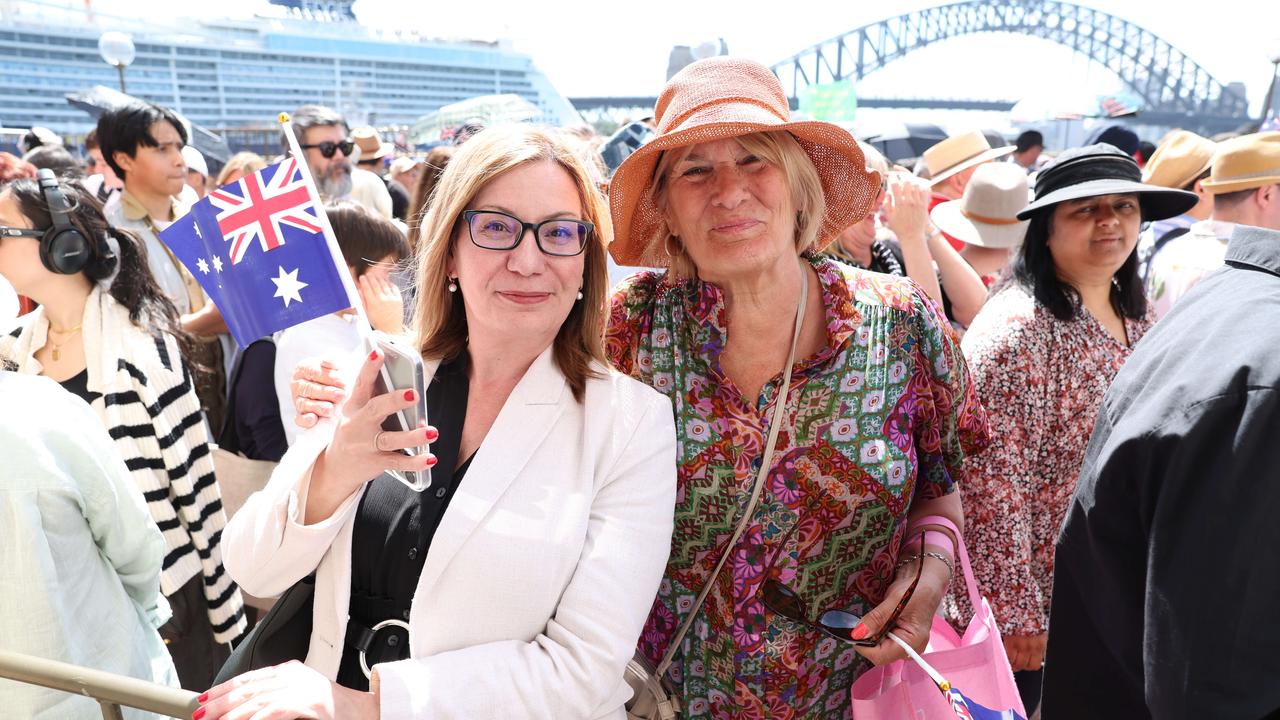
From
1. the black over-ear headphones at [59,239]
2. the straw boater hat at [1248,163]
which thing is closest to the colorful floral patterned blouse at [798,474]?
the black over-ear headphones at [59,239]

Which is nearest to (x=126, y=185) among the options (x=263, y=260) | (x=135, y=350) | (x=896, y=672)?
(x=135, y=350)

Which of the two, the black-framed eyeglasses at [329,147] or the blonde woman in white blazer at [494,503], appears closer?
the blonde woman in white blazer at [494,503]

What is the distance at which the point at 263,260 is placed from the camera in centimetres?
203

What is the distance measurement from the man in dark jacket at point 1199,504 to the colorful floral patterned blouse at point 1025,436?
3.51 ft

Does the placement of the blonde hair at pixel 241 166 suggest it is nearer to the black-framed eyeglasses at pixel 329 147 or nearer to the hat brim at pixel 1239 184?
the black-framed eyeglasses at pixel 329 147

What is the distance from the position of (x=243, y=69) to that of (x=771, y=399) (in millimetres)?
73601

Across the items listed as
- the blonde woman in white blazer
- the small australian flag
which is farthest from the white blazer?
the small australian flag

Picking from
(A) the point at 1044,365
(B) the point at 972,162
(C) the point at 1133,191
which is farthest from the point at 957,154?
(A) the point at 1044,365

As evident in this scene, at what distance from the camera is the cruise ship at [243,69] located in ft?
188

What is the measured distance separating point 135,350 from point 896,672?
2590 mm

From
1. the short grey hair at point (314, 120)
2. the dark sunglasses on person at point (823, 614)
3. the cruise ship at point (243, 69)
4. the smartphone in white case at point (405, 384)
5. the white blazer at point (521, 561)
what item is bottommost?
the dark sunglasses on person at point (823, 614)

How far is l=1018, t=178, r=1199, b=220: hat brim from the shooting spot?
2.74m

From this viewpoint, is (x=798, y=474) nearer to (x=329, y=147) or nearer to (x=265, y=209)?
(x=265, y=209)

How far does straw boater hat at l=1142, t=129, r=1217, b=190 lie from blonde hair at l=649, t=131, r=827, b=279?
12.0ft
